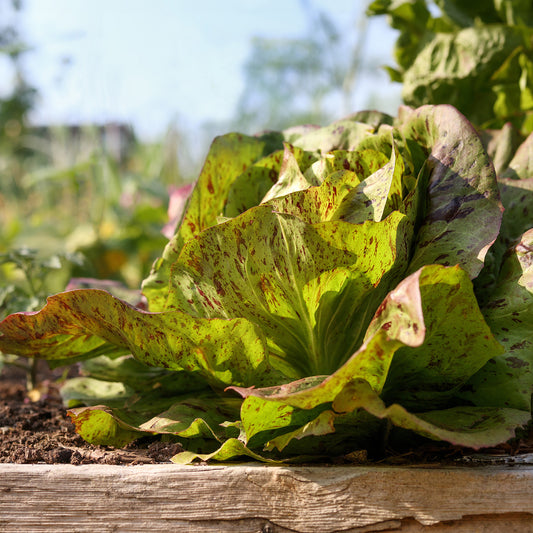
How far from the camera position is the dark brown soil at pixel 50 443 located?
0.79 m

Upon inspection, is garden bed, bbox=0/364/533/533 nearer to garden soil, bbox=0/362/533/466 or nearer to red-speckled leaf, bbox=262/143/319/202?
garden soil, bbox=0/362/533/466

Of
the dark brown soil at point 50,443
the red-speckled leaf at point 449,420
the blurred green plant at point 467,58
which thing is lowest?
the dark brown soil at point 50,443

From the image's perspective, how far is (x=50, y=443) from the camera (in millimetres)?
862

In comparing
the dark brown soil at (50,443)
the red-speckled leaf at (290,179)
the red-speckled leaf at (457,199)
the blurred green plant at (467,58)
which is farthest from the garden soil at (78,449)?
the blurred green plant at (467,58)

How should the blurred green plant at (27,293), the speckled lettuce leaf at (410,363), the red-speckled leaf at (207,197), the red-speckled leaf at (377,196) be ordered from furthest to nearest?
the blurred green plant at (27,293)
the red-speckled leaf at (207,197)
the red-speckled leaf at (377,196)
the speckled lettuce leaf at (410,363)

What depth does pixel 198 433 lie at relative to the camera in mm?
767

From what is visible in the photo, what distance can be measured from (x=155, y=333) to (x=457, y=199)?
1.46 feet

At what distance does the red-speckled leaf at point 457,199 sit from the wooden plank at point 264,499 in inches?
10.6

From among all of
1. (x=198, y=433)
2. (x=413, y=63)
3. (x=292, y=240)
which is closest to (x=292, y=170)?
(x=292, y=240)

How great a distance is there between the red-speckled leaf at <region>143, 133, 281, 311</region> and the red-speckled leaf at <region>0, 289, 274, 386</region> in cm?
11

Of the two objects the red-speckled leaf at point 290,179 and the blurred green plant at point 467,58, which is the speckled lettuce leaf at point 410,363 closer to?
the red-speckled leaf at point 290,179

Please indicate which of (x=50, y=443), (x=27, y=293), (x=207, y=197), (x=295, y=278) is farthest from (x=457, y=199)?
(x=27, y=293)

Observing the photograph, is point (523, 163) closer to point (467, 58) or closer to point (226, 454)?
point (467, 58)

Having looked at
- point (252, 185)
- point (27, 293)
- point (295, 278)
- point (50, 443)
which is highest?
point (252, 185)
